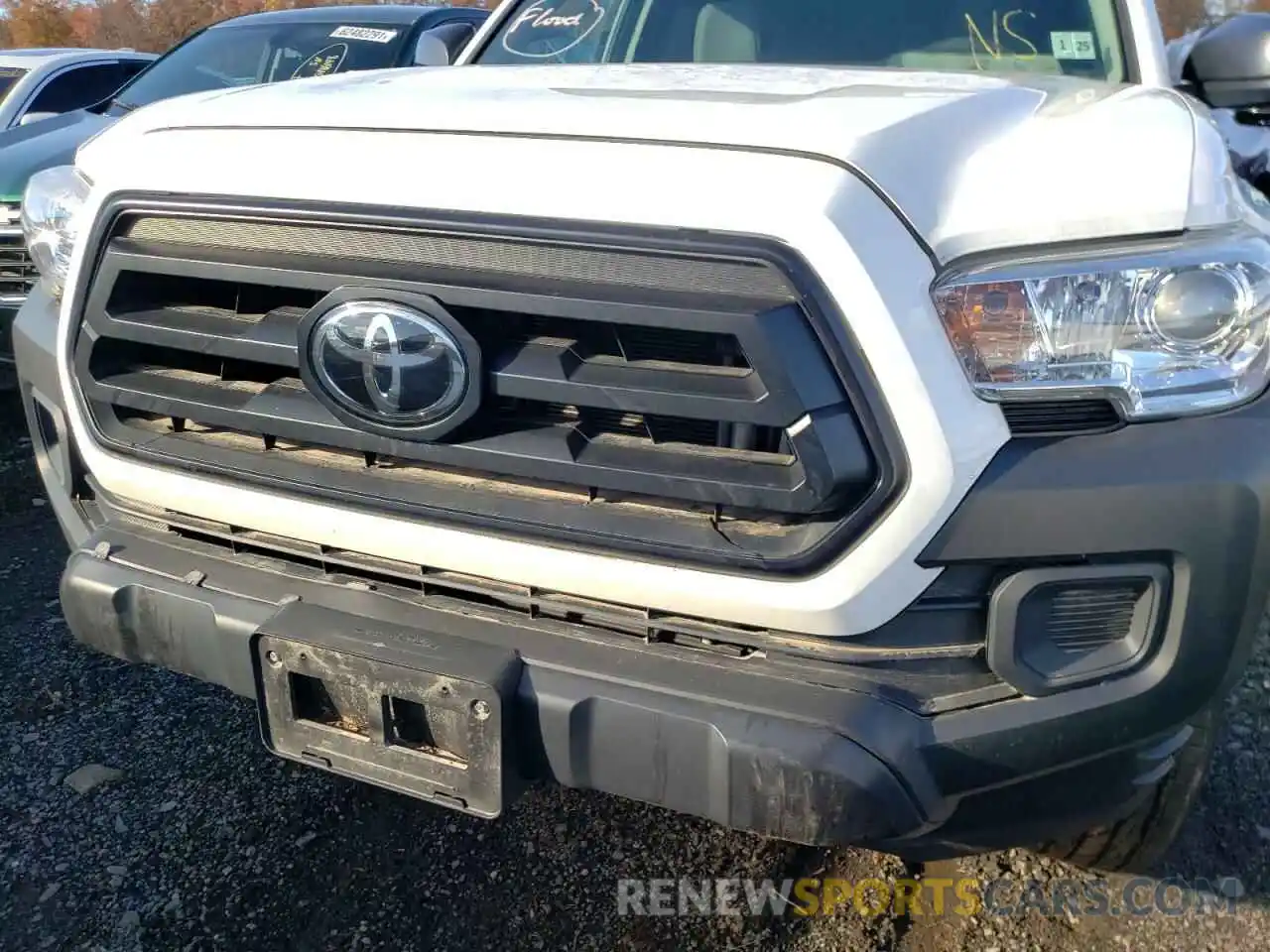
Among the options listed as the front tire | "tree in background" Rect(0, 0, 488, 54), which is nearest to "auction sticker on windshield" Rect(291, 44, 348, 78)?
the front tire

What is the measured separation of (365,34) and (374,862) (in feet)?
15.5

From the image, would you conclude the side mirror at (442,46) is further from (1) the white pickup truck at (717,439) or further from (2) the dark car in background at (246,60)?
(2) the dark car in background at (246,60)

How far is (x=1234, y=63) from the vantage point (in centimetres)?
254

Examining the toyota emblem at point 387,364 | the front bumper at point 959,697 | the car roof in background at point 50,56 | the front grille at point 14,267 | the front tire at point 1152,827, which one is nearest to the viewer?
the front bumper at point 959,697

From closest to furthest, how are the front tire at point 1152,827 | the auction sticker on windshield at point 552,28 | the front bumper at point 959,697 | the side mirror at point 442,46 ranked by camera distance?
the front bumper at point 959,697, the front tire at point 1152,827, the auction sticker on windshield at point 552,28, the side mirror at point 442,46

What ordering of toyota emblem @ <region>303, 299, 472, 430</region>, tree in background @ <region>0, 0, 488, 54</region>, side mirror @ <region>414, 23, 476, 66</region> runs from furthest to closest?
tree in background @ <region>0, 0, 488, 54</region>
side mirror @ <region>414, 23, 476, 66</region>
toyota emblem @ <region>303, 299, 472, 430</region>

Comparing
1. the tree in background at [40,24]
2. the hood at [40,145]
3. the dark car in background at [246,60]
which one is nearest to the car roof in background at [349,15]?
the dark car in background at [246,60]

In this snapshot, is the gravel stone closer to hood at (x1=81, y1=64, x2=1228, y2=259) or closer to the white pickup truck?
the white pickup truck

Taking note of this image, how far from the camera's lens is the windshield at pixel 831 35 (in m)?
2.76

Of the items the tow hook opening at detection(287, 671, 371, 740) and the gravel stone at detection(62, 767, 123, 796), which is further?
the gravel stone at detection(62, 767, 123, 796)

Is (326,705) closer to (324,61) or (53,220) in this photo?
(53,220)

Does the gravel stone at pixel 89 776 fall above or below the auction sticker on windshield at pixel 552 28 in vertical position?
below

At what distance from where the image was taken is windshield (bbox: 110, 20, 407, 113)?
5707 mm

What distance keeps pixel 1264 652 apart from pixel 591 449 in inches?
98.7
